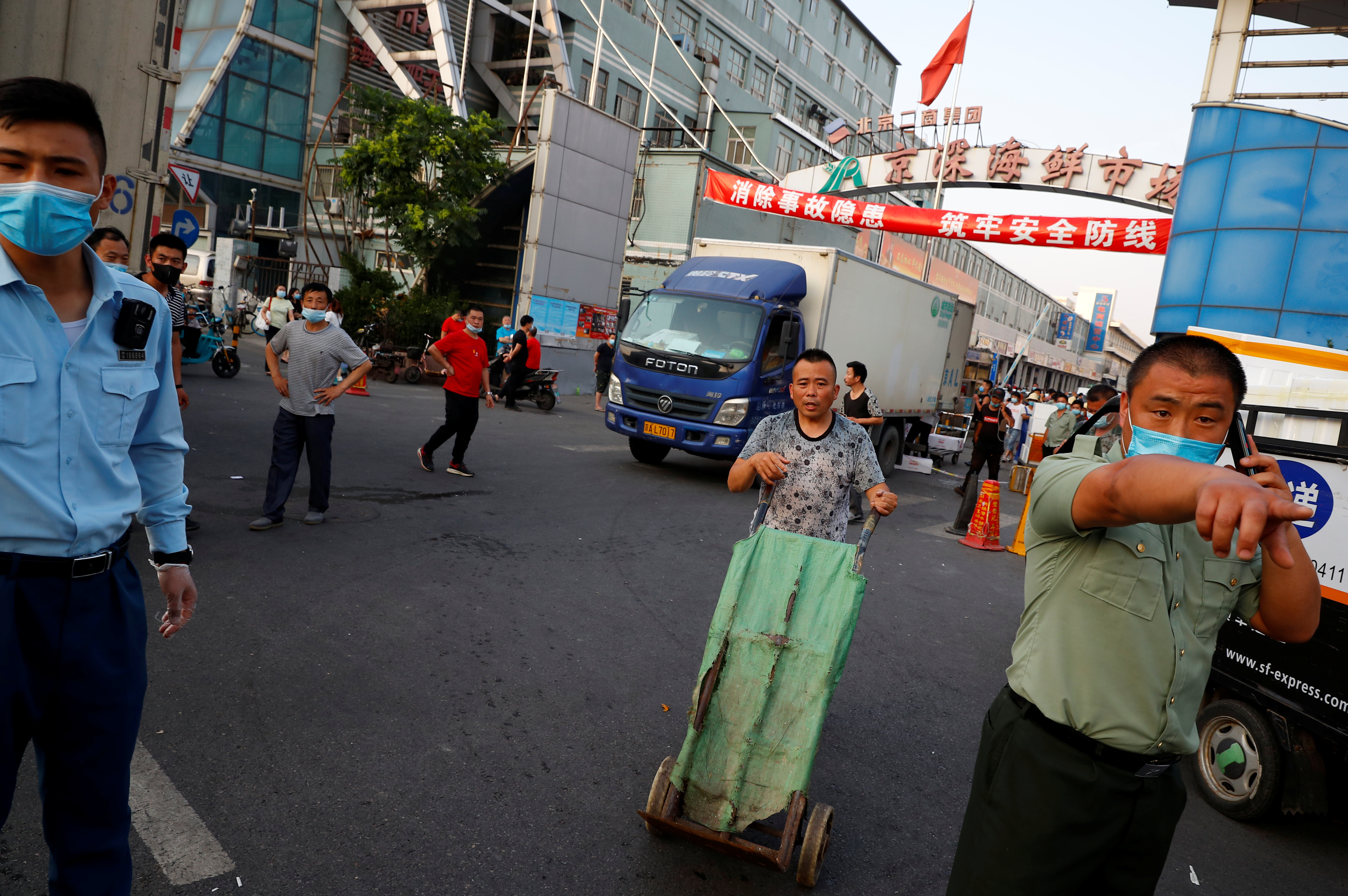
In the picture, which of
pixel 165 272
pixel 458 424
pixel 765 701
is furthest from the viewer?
pixel 458 424

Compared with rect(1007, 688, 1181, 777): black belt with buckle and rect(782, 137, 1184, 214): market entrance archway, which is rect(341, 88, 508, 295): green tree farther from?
rect(1007, 688, 1181, 777): black belt with buckle

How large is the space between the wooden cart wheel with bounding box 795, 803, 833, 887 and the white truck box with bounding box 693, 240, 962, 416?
951 centimetres

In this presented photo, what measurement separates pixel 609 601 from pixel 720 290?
688cm

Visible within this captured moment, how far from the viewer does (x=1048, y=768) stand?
1.94 m

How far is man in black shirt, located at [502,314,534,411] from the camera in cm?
1719

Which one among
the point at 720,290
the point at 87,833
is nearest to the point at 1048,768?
the point at 87,833

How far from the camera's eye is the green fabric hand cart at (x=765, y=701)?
3105mm

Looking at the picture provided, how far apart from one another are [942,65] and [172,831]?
24.9 m

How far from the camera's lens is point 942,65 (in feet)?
75.5

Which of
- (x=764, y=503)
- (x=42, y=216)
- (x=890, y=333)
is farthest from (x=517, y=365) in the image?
(x=42, y=216)

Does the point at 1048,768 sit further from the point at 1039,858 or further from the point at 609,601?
the point at 609,601

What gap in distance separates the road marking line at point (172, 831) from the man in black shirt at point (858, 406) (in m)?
8.27

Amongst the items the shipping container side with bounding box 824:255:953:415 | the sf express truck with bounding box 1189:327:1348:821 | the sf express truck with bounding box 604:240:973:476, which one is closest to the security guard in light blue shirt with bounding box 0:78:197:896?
the sf express truck with bounding box 1189:327:1348:821

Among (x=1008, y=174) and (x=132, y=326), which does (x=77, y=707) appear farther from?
(x=1008, y=174)
